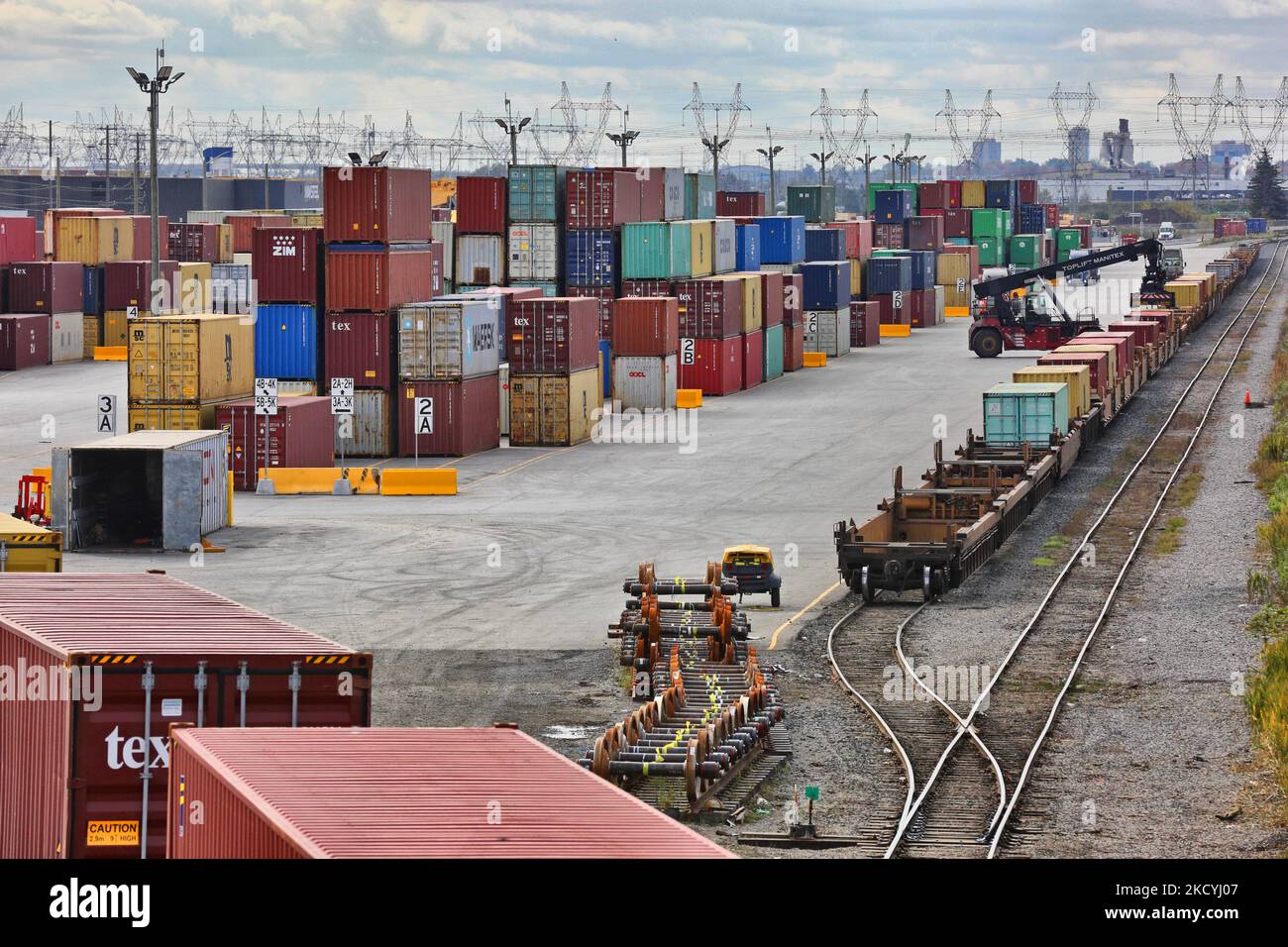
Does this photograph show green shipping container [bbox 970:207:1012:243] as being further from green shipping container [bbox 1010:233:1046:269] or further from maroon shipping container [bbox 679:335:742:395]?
maroon shipping container [bbox 679:335:742:395]

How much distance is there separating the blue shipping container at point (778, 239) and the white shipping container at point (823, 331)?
307 centimetres

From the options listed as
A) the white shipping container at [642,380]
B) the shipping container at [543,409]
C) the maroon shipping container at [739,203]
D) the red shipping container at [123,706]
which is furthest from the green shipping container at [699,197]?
the red shipping container at [123,706]

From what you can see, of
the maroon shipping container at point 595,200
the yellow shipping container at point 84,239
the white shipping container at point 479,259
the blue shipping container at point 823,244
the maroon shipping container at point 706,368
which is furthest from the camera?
the blue shipping container at point 823,244

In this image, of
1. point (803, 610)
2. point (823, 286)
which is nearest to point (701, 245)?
point (823, 286)

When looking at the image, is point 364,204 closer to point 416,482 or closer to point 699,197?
point 416,482

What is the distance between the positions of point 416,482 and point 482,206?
81.3 feet

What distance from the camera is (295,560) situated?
3712 cm

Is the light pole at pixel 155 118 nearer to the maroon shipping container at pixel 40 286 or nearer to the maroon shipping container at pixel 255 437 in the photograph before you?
the maroon shipping container at pixel 255 437

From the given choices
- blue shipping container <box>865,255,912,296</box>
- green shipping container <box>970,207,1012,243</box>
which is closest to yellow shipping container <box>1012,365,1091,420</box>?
blue shipping container <box>865,255,912,296</box>

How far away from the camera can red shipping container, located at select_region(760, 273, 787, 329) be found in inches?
3115

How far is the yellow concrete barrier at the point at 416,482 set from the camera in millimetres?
47062
